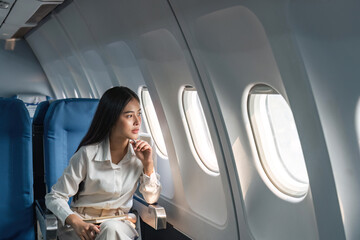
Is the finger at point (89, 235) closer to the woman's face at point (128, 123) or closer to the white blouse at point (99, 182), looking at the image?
the white blouse at point (99, 182)

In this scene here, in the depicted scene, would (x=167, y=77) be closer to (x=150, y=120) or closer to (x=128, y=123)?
(x=128, y=123)

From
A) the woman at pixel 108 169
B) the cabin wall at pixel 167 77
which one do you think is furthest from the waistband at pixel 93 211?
the cabin wall at pixel 167 77

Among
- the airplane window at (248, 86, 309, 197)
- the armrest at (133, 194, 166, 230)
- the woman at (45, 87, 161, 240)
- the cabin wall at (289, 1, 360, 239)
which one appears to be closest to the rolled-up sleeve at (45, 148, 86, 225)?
the woman at (45, 87, 161, 240)

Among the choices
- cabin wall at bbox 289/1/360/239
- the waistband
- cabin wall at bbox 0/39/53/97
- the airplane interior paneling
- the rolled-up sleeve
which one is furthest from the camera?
cabin wall at bbox 0/39/53/97

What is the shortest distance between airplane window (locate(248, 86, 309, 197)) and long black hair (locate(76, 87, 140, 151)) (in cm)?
93

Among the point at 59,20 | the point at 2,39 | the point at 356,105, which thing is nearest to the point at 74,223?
the point at 356,105

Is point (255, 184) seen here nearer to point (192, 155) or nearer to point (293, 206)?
point (293, 206)

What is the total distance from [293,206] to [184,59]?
144cm

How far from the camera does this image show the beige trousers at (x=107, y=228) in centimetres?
327

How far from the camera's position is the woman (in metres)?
3.55

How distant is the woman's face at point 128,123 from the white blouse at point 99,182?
14cm

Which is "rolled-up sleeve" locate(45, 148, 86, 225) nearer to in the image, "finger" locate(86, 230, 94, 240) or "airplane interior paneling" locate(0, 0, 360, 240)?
"airplane interior paneling" locate(0, 0, 360, 240)


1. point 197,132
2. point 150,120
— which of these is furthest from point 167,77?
point 150,120

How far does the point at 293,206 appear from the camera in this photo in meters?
3.37
